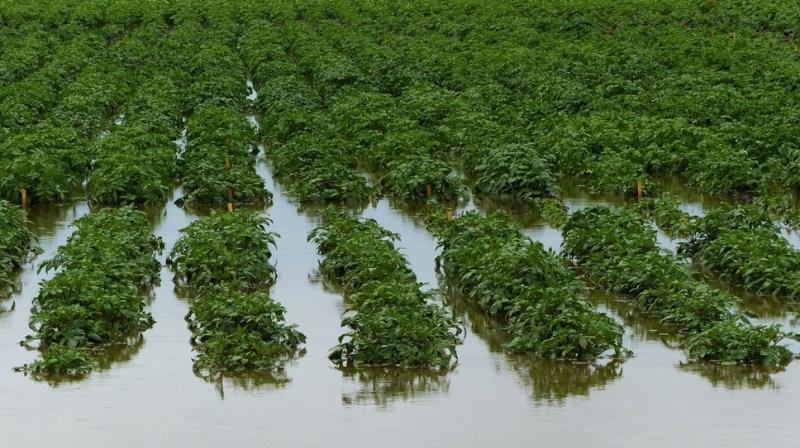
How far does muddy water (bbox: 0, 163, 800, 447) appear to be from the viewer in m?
11.0

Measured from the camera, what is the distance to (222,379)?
41.1 ft

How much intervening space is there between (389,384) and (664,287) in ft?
11.1

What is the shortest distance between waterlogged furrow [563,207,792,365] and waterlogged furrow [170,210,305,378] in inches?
141

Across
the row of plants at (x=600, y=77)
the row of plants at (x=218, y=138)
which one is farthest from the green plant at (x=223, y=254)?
the row of plants at (x=600, y=77)

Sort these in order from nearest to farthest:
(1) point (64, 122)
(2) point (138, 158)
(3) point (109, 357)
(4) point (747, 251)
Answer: (3) point (109, 357)
(4) point (747, 251)
(2) point (138, 158)
(1) point (64, 122)

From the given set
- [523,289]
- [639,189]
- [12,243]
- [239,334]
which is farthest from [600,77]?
[239,334]

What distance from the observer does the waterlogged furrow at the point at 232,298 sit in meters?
12.8

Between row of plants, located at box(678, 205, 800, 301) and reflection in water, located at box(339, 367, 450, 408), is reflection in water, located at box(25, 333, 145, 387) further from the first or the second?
row of plants, located at box(678, 205, 800, 301)

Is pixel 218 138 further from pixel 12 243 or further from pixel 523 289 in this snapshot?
pixel 523 289

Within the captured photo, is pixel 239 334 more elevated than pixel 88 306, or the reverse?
pixel 88 306

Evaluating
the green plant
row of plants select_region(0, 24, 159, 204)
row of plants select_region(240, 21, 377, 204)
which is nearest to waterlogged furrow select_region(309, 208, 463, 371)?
the green plant

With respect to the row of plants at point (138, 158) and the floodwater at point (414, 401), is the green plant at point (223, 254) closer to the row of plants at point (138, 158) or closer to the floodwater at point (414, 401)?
the floodwater at point (414, 401)

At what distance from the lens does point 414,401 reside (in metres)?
11.9

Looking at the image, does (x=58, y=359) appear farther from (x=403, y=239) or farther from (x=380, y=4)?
(x=380, y=4)
